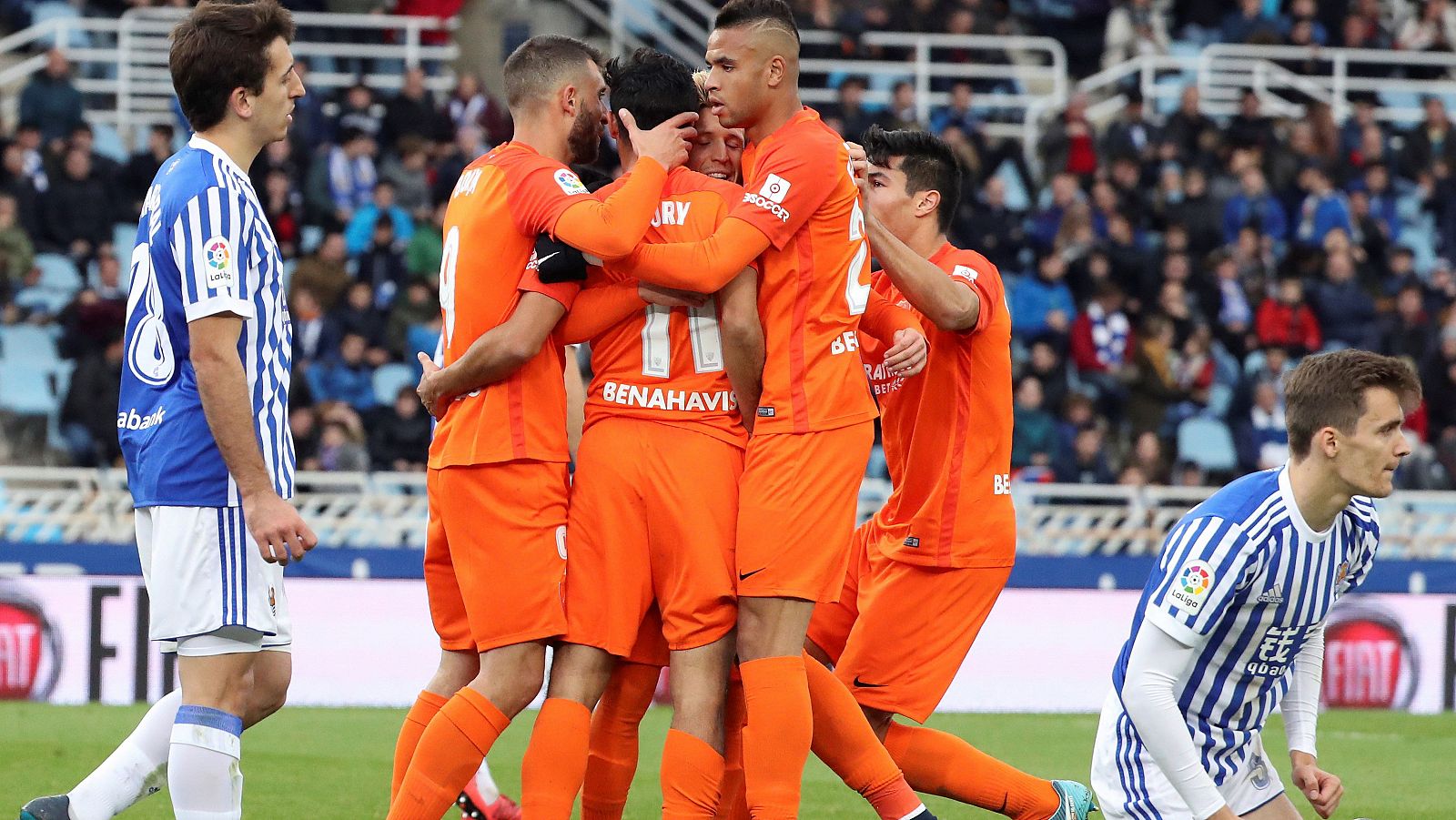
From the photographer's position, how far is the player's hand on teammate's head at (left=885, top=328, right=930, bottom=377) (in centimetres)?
535

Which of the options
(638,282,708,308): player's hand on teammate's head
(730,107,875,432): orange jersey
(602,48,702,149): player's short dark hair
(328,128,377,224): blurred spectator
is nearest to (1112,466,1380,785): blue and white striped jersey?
(730,107,875,432): orange jersey

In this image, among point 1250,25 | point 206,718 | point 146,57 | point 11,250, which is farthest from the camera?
Result: point 1250,25

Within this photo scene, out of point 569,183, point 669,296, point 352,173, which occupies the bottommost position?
point 669,296

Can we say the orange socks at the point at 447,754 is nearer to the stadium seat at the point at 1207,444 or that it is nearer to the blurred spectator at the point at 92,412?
the blurred spectator at the point at 92,412

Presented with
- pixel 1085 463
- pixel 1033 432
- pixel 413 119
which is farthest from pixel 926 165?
pixel 413 119

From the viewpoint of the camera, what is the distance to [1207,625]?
4.57m

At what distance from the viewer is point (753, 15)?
5.18 metres

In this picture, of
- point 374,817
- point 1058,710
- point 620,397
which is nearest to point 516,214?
point 620,397

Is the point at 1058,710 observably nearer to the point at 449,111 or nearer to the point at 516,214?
the point at 516,214

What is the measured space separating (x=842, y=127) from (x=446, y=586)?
1170 centimetres

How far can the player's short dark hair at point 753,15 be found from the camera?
5.17m

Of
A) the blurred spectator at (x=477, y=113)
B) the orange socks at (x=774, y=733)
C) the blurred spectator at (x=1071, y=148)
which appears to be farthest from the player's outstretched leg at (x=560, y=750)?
the blurred spectator at (x=1071, y=148)

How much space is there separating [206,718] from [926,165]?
296 cm

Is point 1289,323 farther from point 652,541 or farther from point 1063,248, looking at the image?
point 652,541
